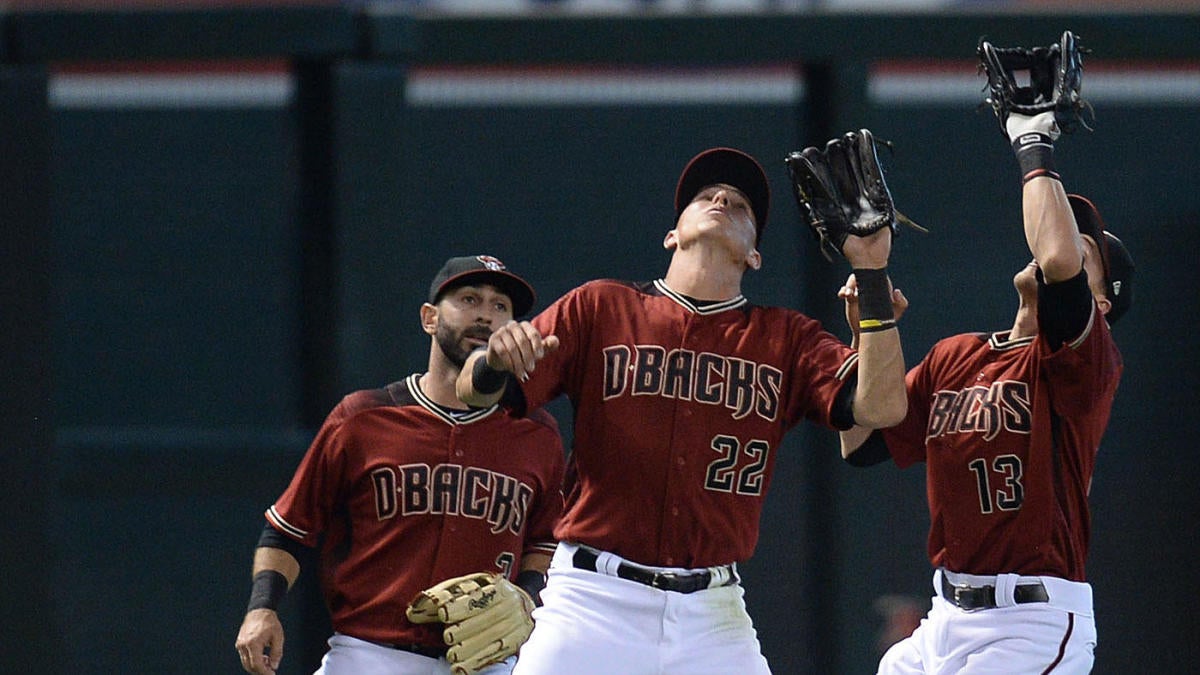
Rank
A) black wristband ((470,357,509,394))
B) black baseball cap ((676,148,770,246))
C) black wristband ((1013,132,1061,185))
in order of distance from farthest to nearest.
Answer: black baseball cap ((676,148,770,246)) < black wristband ((1013,132,1061,185)) < black wristband ((470,357,509,394))

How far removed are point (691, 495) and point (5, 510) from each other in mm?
2509

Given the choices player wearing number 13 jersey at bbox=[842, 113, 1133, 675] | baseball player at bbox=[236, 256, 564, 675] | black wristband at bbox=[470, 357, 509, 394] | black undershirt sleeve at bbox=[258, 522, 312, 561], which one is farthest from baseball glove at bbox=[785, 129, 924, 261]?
black undershirt sleeve at bbox=[258, 522, 312, 561]

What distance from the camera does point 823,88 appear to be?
574cm

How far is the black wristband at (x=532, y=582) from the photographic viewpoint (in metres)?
4.60

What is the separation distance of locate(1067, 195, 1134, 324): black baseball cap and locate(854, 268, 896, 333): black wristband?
0.69m

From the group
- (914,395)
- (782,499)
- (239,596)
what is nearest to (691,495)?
(914,395)

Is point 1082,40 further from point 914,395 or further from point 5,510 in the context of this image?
point 5,510

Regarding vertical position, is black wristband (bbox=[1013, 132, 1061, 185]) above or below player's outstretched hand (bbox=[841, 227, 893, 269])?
above

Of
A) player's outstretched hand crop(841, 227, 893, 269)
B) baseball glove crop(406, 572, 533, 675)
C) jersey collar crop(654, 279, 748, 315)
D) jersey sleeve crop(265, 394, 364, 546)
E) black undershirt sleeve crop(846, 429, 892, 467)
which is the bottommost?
baseball glove crop(406, 572, 533, 675)

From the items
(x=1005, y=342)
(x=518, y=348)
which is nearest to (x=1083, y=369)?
(x=1005, y=342)

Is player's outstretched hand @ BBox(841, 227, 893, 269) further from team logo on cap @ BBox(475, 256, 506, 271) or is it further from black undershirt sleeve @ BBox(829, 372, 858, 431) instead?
team logo on cap @ BBox(475, 256, 506, 271)

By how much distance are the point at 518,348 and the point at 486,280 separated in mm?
1086

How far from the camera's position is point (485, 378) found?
3.75 meters

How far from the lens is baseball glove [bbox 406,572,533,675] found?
4.30 meters
